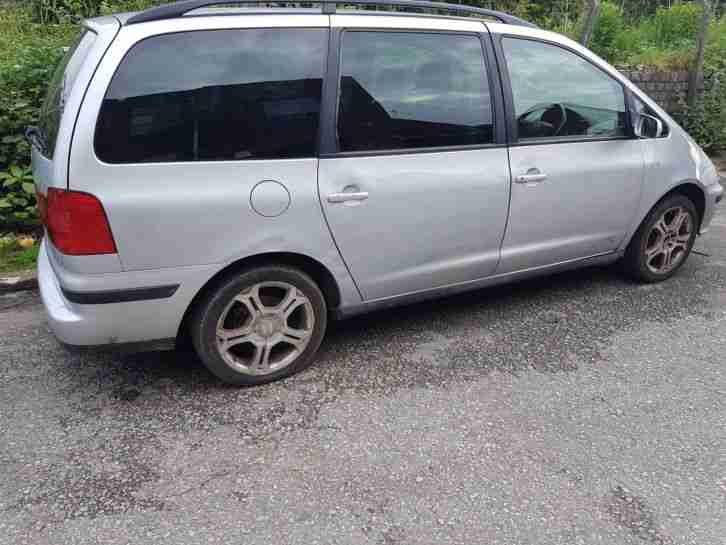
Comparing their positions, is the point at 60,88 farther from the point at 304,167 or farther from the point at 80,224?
the point at 304,167

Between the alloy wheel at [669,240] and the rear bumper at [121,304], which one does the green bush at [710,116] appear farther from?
the rear bumper at [121,304]

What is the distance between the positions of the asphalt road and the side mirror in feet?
3.71

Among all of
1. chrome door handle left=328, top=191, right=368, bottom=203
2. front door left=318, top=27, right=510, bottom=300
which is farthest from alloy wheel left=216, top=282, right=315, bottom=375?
chrome door handle left=328, top=191, right=368, bottom=203

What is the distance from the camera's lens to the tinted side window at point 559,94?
3633 mm

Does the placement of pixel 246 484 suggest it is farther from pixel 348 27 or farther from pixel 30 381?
pixel 348 27

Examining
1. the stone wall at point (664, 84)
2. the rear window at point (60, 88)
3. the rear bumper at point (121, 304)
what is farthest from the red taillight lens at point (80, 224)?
the stone wall at point (664, 84)

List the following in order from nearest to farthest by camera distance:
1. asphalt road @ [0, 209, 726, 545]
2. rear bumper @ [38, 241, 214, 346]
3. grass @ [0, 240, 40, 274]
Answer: asphalt road @ [0, 209, 726, 545]
rear bumper @ [38, 241, 214, 346]
grass @ [0, 240, 40, 274]

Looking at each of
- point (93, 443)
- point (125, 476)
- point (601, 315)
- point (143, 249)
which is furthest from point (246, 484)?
point (601, 315)

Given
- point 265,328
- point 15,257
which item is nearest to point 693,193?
point 265,328

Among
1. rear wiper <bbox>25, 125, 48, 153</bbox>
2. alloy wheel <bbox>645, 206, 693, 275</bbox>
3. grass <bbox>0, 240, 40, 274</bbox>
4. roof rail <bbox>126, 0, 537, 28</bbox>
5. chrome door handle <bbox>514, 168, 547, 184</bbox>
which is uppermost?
roof rail <bbox>126, 0, 537, 28</bbox>

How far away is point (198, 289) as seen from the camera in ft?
9.63

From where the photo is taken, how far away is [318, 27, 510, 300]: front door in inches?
124

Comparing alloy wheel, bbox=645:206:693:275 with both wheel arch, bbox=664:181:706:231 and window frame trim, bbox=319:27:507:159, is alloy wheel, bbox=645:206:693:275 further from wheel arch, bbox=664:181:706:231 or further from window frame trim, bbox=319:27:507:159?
window frame trim, bbox=319:27:507:159

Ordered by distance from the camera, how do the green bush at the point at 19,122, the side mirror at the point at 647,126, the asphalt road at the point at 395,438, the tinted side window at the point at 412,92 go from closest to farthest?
the asphalt road at the point at 395,438, the tinted side window at the point at 412,92, the side mirror at the point at 647,126, the green bush at the point at 19,122
